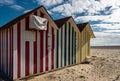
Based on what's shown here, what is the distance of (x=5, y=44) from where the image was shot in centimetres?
975

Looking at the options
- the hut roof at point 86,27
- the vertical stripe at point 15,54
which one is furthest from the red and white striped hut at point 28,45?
the hut roof at point 86,27

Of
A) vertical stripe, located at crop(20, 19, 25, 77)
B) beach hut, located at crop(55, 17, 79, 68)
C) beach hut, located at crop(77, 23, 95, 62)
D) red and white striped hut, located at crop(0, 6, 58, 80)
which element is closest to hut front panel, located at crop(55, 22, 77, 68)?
beach hut, located at crop(55, 17, 79, 68)

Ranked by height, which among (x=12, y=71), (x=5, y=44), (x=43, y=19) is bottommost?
(x=12, y=71)

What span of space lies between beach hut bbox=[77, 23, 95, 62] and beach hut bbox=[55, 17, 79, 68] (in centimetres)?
94

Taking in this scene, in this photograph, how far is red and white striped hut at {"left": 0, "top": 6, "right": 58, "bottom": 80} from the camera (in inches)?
349

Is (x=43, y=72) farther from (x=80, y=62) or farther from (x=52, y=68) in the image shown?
(x=80, y=62)

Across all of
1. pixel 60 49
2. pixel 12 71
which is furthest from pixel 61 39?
pixel 12 71

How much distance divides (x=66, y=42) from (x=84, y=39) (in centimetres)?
308

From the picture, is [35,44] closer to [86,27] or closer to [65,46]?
[65,46]

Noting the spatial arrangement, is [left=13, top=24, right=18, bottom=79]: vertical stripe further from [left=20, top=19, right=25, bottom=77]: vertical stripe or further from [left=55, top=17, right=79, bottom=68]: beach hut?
[left=55, top=17, right=79, bottom=68]: beach hut

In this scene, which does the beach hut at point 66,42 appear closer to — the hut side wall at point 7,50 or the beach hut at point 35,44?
the beach hut at point 35,44

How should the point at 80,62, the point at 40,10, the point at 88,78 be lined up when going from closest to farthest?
the point at 88,78, the point at 40,10, the point at 80,62

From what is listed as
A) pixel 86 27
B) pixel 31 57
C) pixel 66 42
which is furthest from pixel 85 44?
pixel 31 57

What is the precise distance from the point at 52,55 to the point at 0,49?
143 inches
